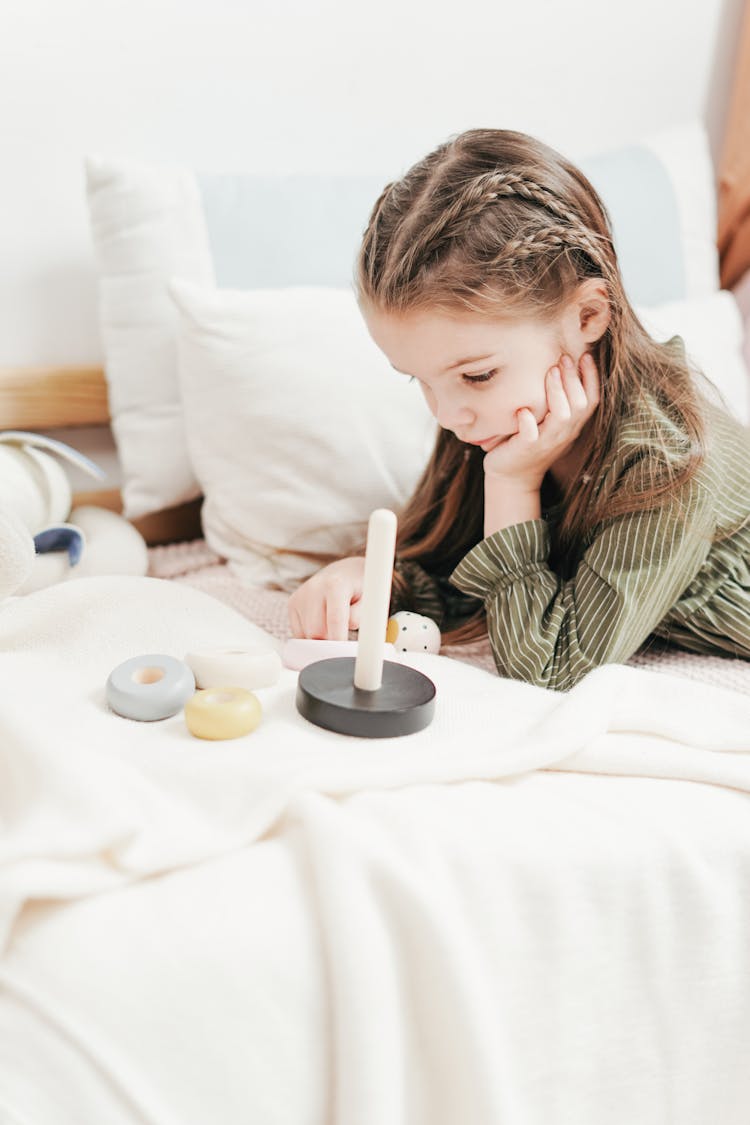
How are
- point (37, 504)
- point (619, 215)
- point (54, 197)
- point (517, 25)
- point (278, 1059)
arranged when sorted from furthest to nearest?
point (517, 25) < point (619, 215) < point (54, 197) < point (37, 504) < point (278, 1059)

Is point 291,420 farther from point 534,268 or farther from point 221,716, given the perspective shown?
point 221,716

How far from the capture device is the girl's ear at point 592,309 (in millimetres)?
887

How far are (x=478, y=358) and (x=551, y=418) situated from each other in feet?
0.29

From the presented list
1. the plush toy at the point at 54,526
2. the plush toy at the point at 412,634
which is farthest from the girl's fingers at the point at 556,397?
the plush toy at the point at 54,526

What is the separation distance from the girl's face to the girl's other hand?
0.17m

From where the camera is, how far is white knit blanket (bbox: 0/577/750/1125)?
1.71 ft

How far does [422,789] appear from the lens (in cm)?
64

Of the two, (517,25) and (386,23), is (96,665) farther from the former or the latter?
(517,25)

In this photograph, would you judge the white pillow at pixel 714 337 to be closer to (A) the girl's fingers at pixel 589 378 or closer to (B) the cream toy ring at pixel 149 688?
(A) the girl's fingers at pixel 589 378

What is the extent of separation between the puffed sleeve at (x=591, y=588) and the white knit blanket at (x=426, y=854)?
4.2 inches

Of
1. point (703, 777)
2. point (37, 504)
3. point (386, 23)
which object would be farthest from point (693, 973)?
point (386, 23)

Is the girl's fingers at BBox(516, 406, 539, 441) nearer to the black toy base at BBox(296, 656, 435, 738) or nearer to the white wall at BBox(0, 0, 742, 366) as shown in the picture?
the black toy base at BBox(296, 656, 435, 738)

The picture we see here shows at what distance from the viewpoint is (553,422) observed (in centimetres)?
90

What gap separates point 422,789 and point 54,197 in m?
0.93
